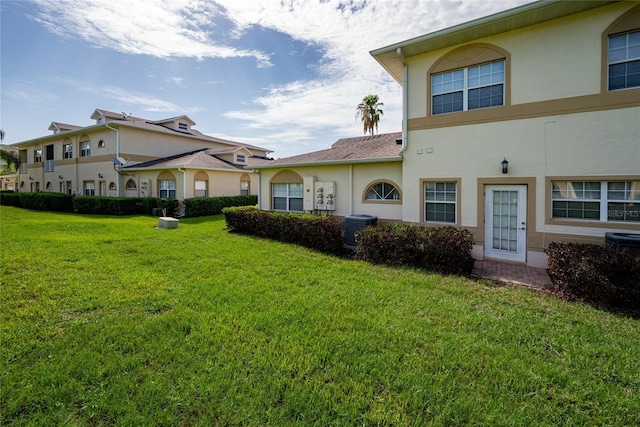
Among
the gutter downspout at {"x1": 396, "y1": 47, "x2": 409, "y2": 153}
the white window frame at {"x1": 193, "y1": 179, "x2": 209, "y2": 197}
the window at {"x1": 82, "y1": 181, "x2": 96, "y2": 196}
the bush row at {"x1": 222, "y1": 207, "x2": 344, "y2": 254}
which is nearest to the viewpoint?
the gutter downspout at {"x1": 396, "y1": 47, "x2": 409, "y2": 153}

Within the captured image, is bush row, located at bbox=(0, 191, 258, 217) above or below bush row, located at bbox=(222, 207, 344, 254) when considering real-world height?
above

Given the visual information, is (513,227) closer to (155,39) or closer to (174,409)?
(174,409)

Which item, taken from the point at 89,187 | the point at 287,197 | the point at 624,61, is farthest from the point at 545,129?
the point at 89,187

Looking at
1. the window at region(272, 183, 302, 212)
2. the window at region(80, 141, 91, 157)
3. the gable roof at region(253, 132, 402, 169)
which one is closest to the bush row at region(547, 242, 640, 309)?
the gable roof at region(253, 132, 402, 169)

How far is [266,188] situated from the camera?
1439cm

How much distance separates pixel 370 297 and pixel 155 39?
11.4 meters

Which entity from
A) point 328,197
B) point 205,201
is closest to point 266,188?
point 328,197

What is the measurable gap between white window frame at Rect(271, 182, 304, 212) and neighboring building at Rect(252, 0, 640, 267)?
503 centimetres

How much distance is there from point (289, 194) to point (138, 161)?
16.0m

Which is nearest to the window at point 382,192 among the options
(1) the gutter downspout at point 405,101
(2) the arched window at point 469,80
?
(1) the gutter downspout at point 405,101

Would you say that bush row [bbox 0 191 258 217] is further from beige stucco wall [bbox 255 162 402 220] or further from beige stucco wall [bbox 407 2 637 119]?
beige stucco wall [bbox 407 2 637 119]

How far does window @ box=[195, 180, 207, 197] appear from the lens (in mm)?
20188

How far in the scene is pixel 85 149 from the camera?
24.7m

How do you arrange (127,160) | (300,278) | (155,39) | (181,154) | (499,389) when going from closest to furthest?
(499,389) < (300,278) < (155,39) < (127,160) < (181,154)
